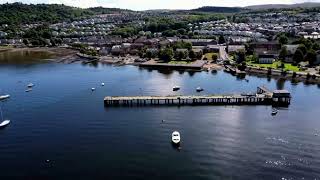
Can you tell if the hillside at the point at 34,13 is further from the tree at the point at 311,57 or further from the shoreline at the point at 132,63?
the tree at the point at 311,57

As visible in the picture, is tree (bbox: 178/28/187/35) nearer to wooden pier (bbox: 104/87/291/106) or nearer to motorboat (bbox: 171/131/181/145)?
wooden pier (bbox: 104/87/291/106)

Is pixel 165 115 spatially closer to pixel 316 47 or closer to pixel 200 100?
pixel 200 100

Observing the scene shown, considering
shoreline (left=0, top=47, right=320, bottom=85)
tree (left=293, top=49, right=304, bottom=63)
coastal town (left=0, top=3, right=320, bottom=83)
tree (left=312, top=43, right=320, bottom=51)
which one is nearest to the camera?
shoreline (left=0, top=47, right=320, bottom=85)

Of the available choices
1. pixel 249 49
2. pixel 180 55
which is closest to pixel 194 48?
pixel 180 55

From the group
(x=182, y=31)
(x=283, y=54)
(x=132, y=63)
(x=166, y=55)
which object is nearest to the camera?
(x=283, y=54)

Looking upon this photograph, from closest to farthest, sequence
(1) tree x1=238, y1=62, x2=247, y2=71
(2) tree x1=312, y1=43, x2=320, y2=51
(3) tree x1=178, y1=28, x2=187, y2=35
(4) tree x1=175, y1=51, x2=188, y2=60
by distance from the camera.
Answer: (1) tree x1=238, y1=62, x2=247, y2=71 < (2) tree x1=312, y1=43, x2=320, y2=51 < (4) tree x1=175, y1=51, x2=188, y2=60 < (3) tree x1=178, y1=28, x2=187, y2=35

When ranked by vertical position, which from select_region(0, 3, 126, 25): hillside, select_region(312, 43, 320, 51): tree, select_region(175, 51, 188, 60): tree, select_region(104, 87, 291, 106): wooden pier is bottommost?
select_region(104, 87, 291, 106): wooden pier

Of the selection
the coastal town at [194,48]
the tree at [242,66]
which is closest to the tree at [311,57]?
the coastal town at [194,48]

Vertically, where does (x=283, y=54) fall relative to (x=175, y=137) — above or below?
above

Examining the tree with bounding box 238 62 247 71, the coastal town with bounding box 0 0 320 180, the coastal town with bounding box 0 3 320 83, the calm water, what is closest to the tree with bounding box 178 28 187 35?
the coastal town with bounding box 0 3 320 83
